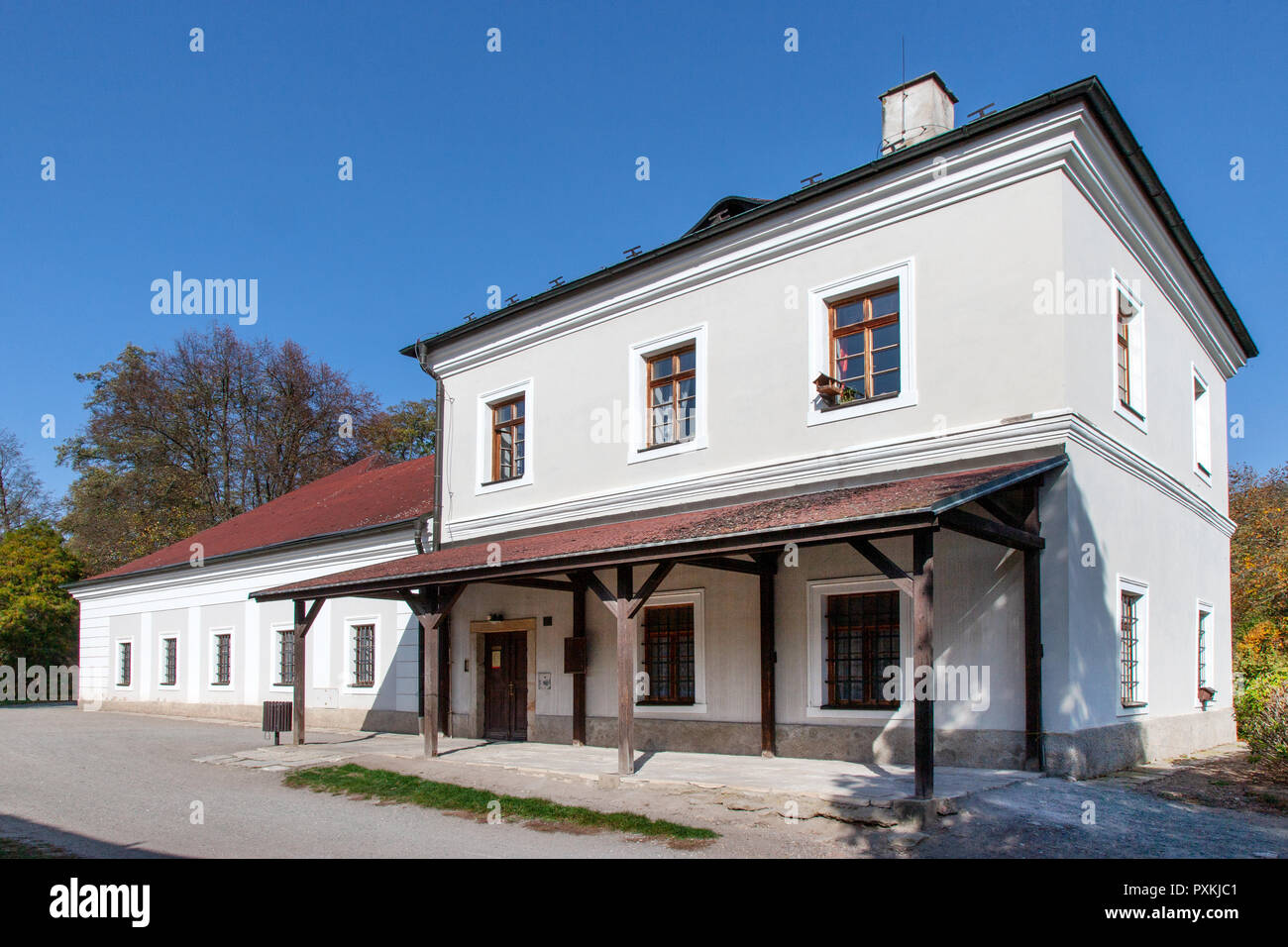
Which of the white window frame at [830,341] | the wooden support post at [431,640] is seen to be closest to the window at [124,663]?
the wooden support post at [431,640]

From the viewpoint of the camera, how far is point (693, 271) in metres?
13.9

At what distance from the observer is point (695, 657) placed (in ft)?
43.2

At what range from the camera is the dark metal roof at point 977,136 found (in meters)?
10.4

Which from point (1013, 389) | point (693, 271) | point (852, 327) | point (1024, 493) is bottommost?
point (1024, 493)

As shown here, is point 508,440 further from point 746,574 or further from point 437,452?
point 746,574

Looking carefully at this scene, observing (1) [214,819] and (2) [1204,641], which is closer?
(1) [214,819]

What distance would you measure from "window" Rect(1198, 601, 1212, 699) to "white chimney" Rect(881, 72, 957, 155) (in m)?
7.70

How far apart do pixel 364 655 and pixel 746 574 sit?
32.4 ft

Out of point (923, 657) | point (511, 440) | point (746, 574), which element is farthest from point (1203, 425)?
point (511, 440)

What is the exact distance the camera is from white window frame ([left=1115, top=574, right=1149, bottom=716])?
11.0m

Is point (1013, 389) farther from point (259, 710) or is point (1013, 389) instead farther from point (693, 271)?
point (259, 710)

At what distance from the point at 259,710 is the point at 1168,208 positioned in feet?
62.9
